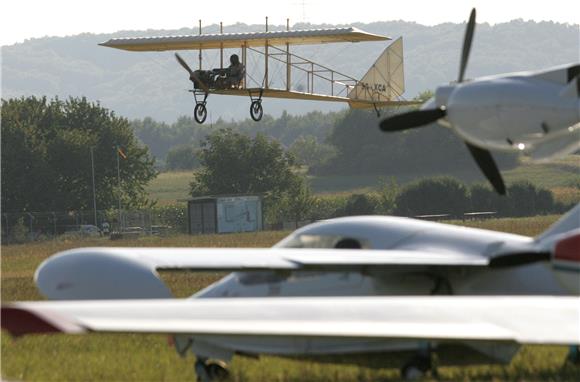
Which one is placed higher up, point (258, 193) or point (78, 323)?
point (78, 323)

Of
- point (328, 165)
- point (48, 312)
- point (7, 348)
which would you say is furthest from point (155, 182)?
point (48, 312)

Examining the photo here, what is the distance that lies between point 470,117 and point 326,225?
652 cm

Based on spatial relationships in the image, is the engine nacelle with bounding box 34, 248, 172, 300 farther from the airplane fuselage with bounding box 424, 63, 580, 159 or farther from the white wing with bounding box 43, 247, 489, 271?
the airplane fuselage with bounding box 424, 63, 580, 159

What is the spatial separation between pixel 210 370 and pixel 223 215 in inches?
3165

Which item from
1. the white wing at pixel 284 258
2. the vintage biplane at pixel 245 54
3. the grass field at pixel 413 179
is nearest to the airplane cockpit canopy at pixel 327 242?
the white wing at pixel 284 258

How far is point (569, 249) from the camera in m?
13.8

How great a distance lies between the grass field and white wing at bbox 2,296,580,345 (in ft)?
423

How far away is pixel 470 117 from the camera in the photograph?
12648 millimetres

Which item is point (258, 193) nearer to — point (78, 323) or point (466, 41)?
point (466, 41)

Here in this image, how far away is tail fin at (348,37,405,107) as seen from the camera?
77.9m

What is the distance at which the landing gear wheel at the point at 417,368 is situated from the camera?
54.5 feet

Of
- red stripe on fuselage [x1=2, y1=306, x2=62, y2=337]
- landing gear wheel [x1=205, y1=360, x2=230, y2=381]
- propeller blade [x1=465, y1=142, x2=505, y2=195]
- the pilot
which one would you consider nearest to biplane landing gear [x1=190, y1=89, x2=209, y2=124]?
the pilot

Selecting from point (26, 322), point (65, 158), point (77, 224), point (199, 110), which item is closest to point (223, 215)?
point (77, 224)

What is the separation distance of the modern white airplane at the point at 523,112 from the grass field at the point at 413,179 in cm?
12721
